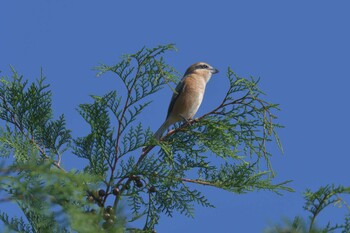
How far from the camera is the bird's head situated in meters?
7.79

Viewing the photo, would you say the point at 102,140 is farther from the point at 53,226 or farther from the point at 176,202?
the point at 53,226

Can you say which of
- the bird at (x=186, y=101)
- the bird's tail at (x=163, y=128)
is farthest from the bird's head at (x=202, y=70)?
the bird's tail at (x=163, y=128)

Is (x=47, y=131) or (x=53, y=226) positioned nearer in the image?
(x=53, y=226)

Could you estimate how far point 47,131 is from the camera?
4.40 metres

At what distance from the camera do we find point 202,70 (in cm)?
787

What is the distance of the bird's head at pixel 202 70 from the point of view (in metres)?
7.79

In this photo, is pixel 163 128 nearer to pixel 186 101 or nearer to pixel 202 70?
pixel 186 101

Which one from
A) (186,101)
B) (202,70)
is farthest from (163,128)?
(202,70)

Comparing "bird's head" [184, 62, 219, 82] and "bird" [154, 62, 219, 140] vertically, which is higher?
"bird's head" [184, 62, 219, 82]

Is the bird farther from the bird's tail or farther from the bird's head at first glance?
the bird's head

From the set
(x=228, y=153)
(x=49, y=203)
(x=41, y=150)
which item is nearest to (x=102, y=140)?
(x=41, y=150)

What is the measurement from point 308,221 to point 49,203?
1.44 m

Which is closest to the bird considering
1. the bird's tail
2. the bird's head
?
the bird's tail

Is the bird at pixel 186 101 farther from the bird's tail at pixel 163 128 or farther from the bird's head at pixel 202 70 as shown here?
the bird's head at pixel 202 70
